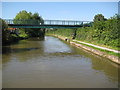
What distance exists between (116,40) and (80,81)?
1630cm

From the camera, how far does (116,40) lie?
88.8ft

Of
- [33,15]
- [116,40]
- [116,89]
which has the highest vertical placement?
[33,15]

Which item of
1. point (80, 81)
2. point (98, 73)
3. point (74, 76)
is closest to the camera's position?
point (80, 81)

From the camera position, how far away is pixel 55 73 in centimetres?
1503

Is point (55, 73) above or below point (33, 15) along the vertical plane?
below

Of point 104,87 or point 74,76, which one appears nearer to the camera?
point 104,87

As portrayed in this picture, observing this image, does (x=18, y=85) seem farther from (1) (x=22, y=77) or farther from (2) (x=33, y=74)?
(2) (x=33, y=74)

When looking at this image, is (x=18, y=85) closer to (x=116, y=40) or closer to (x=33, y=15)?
(x=116, y=40)

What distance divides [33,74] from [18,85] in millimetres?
2804

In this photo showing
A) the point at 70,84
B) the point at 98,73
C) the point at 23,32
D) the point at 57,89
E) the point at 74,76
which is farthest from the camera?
the point at 23,32

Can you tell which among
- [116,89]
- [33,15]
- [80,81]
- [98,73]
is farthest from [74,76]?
[33,15]

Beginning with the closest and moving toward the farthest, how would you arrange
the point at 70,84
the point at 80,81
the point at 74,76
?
the point at 70,84 → the point at 80,81 → the point at 74,76

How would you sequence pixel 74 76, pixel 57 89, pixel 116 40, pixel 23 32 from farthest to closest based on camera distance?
pixel 23 32 → pixel 116 40 → pixel 74 76 → pixel 57 89

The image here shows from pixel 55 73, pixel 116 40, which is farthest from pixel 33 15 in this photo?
pixel 55 73
